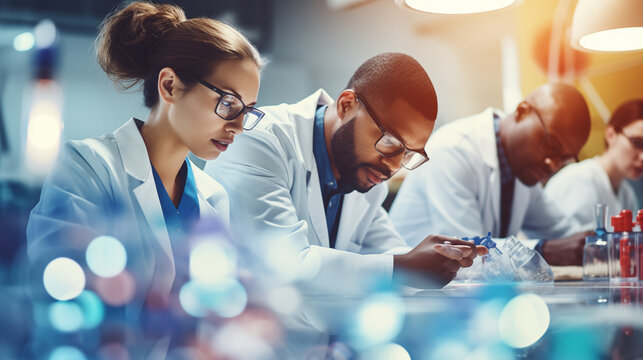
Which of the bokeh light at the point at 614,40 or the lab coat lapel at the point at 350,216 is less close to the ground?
the bokeh light at the point at 614,40

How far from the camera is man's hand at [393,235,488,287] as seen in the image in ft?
4.17

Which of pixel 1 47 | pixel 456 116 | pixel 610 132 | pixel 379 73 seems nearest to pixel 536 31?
pixel 610 132

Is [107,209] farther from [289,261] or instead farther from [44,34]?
[44,34]

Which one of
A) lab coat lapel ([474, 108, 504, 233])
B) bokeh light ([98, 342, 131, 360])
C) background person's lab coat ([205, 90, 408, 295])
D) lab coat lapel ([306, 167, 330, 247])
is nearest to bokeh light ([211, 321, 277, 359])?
bokeh light ([98, 342, 131, 360])

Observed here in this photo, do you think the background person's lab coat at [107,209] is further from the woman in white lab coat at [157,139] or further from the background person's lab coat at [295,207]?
the background person's lab coat at [295,207]

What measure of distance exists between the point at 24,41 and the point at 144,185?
963 mm

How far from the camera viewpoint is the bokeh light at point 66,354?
20.2 inches

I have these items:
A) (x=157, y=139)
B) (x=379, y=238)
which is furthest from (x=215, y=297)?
(x=379, y=238)

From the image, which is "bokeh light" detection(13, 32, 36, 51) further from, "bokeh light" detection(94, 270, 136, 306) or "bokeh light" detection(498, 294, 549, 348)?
"bokeh light" detection(498, 294, 549, 348)

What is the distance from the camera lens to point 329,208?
5.56 feet

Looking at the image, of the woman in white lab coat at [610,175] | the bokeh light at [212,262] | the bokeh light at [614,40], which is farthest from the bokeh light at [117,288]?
the woman in white lab coat at [610,175]

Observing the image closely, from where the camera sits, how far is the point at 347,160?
165 centimetres

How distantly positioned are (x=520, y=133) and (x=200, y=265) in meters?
1.47

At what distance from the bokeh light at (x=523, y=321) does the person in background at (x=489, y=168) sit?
110 centimetres
